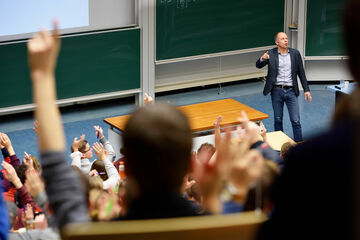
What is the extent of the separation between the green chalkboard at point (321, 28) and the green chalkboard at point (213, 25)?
49 cm

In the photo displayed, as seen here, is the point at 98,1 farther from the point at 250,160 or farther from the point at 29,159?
the point at 250,160

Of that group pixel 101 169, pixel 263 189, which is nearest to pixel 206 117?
pixel 101 169

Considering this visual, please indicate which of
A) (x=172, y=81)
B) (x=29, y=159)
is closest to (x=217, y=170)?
(x=29, y=159)

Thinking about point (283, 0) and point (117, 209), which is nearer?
point (117, 209)

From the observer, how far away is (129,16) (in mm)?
8227

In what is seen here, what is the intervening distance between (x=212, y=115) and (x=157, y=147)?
5.25 metres

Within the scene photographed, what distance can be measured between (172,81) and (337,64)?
9.12 feet

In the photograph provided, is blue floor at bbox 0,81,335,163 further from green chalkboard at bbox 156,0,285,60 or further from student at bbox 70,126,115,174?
student at bbox 70,126,115,174

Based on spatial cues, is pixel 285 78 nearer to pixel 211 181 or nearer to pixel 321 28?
pixel 321 28

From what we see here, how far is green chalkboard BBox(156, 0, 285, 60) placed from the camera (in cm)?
841

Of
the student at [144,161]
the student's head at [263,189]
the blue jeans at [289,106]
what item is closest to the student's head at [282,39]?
the blue jeans at [289,106]

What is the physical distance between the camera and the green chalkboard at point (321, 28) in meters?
8.97

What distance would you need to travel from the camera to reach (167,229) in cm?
78

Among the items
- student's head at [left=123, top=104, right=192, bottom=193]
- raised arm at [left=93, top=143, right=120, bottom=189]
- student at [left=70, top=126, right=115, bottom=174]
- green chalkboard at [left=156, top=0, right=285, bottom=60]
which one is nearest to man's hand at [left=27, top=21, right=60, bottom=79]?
Result: student's head at [left=123, top=104, right=192, bottom=193]
